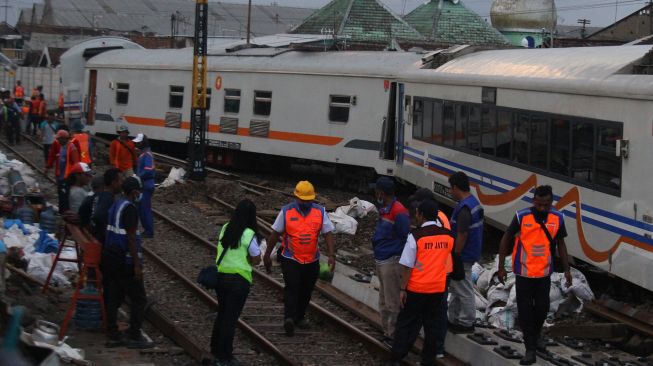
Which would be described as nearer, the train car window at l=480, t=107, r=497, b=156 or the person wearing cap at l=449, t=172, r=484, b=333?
the person wearing cap at l=449, t=172, r=484, b=333

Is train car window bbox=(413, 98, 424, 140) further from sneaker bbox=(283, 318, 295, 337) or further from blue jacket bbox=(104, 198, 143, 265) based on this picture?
blue jacket bbox=(104, 198, 143, 265)

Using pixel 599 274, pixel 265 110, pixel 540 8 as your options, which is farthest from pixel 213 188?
pixel 540 8

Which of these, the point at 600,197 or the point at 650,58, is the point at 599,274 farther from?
the point at 650,58

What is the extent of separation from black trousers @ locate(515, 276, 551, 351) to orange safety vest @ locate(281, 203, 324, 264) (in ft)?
7.47

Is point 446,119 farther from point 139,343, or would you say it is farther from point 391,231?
point 139,343

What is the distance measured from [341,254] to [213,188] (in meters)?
6.97

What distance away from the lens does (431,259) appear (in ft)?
29.2

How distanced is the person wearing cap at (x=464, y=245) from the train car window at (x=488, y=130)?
226 inches

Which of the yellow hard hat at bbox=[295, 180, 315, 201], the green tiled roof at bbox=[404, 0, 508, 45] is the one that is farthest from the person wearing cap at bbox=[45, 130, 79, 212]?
the green tiled roof at bbox=[404, 0, 508, 45]

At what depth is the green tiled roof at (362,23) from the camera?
178ft

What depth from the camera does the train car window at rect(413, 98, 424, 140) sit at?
62.6ft

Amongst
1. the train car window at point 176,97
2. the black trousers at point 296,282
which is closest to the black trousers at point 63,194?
the black trousers at point 296,282

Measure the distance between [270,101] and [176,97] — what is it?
4004 mm

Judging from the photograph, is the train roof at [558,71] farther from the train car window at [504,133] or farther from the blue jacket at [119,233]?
the blue jacket at [119,233]
